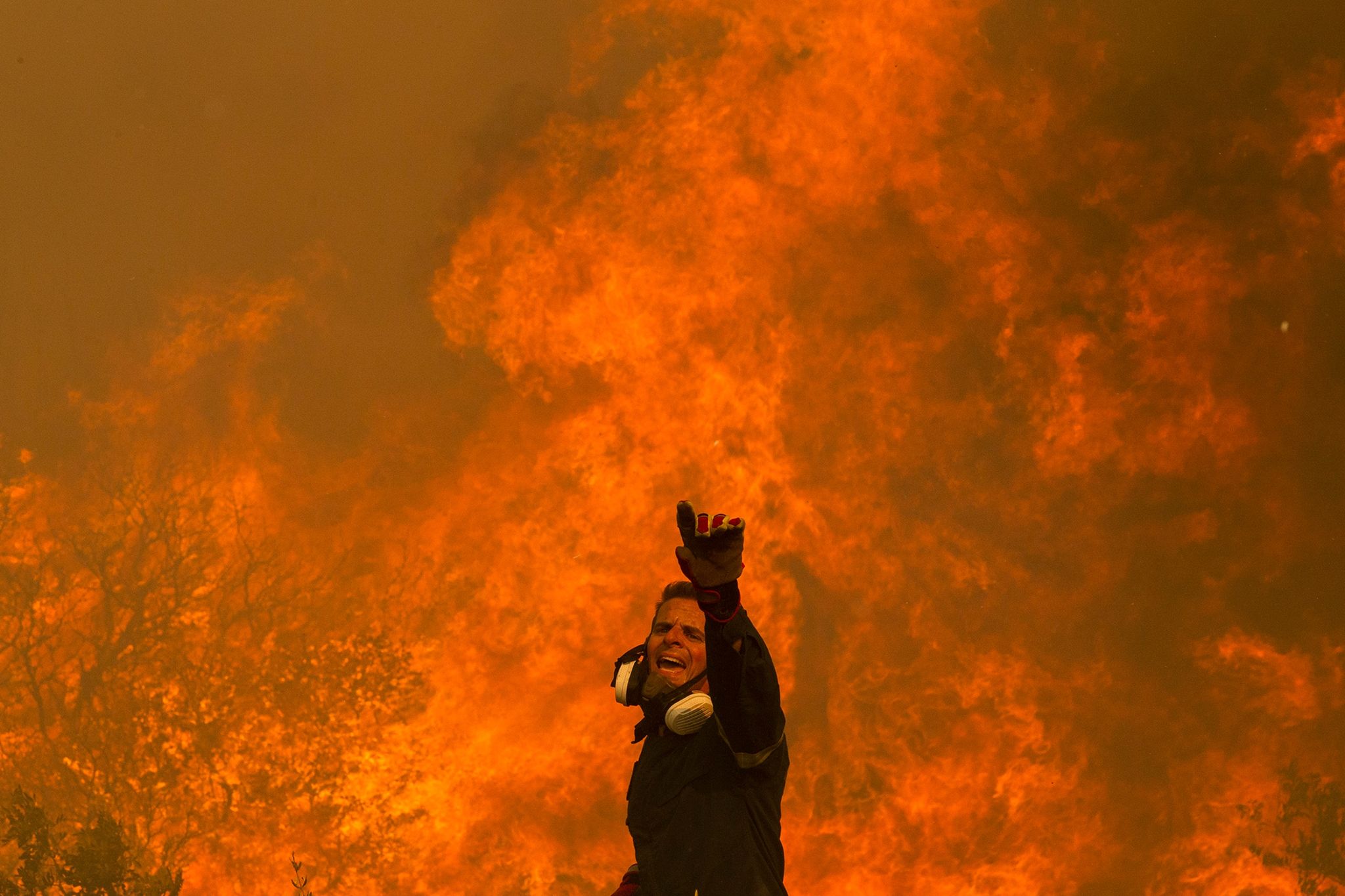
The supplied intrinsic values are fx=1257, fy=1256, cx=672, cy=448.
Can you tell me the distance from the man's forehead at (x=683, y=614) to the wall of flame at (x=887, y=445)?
13.6ft

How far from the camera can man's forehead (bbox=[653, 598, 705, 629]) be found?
402 cm

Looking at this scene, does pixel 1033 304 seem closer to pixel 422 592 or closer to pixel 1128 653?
pixel 1128 653

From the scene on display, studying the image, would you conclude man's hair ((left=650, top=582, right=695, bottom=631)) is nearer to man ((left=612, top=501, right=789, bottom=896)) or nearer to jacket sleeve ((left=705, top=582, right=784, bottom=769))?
man ((left=612, top=501, right=789, bottom=896))

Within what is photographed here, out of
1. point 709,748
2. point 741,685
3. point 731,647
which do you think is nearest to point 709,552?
point 731,647

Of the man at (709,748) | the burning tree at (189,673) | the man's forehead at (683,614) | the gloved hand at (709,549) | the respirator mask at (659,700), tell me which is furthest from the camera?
the burning tree at (189,673)

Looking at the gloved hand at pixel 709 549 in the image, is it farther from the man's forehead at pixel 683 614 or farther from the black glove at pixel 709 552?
the man's forehead at pixel 683 614

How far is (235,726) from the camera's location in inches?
319

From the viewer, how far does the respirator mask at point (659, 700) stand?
142 inches

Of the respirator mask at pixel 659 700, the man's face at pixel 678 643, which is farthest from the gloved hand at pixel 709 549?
the man's face at pixel 678 643

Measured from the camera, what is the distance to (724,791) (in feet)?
11.6

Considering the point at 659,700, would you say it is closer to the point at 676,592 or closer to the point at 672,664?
the point at 672,664

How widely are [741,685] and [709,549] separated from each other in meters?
0.43

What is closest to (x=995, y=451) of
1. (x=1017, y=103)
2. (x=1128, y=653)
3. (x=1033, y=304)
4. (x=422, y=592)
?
(x=1033, y=304)

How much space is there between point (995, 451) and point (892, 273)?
4.46 feet
